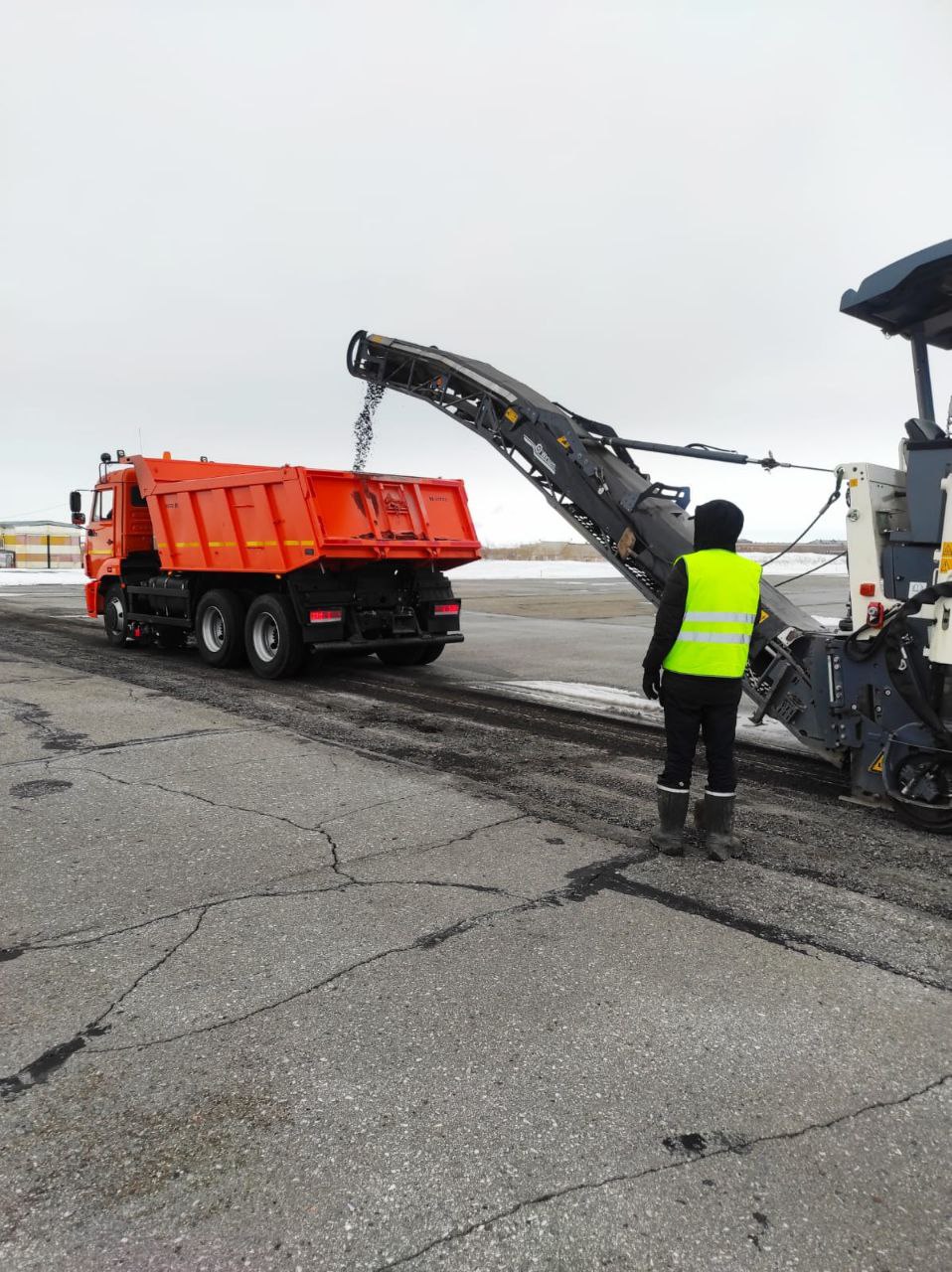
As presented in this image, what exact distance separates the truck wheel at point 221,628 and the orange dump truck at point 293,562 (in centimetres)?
2

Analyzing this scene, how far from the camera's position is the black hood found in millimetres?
4633

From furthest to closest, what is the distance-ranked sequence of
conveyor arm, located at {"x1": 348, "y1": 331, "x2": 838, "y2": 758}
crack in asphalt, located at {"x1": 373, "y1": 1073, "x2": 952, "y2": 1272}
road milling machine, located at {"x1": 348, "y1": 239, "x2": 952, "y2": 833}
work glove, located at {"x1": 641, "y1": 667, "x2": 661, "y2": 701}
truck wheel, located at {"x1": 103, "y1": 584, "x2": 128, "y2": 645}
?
1. truck wheel, located at {"x1": 103, "y1": 584, "x2": 128, "y2": 645}
2. conveyor arm, located at {"x1": 348, "y1": 331, "x2": 838, "y2": 758}
3. road milling machine, located at {"x1": 348, "y1": 239, "x2": 952, "y2": 833}
4. work glove, located at {"x1": 641, "y1": 667, "x2": 661, "y2": 701}
5. crack in asphalt, located at {"x1": 373, "y1": 1073, "x2": 952, "y2": 1272}

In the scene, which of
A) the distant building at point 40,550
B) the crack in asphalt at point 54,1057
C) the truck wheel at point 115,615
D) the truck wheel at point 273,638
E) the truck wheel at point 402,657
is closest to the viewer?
the crack in asphalt at point 54,1057

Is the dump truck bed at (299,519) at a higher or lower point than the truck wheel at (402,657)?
higher

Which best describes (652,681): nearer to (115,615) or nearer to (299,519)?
(299,519)

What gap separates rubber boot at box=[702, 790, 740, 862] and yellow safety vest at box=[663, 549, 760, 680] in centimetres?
65

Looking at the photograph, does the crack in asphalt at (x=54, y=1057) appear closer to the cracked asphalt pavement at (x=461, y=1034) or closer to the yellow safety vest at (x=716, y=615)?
the cracked asphalt pavement at (x=461, y=1034)

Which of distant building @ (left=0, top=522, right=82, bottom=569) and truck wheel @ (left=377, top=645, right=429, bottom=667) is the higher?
distant building @ (left=0, top=522, right=82, bottom=569)

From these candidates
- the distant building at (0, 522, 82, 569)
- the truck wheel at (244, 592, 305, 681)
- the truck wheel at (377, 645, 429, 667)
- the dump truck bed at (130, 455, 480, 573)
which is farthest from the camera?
the distant building at (0, 522, 82, 569)

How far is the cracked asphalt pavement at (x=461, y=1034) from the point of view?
6.88 feet

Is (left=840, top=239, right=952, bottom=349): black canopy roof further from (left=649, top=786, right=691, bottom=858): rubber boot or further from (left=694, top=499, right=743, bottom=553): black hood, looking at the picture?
(left=649, top=786, right=691, bottom=858): rubber boot

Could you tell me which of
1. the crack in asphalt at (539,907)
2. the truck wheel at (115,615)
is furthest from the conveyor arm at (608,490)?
the truck wheel at (115,615)

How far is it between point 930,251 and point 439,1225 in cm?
524

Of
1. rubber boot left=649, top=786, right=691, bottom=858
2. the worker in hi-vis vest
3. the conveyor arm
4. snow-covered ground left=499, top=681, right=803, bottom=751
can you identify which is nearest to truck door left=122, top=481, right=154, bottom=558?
the conveyor arm
